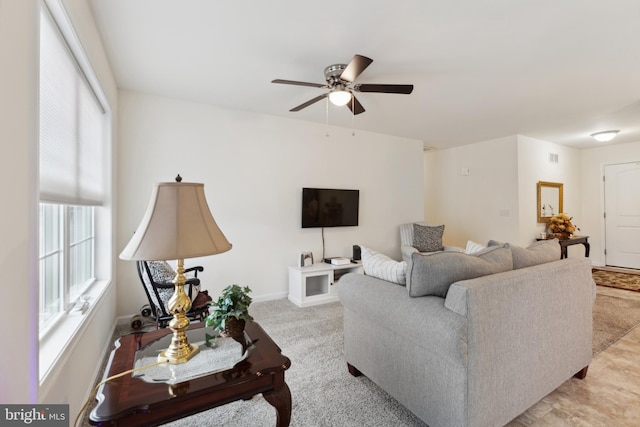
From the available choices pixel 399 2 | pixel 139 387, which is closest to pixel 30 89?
pixel 139 387

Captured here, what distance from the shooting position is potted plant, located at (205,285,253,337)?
4.61 feet

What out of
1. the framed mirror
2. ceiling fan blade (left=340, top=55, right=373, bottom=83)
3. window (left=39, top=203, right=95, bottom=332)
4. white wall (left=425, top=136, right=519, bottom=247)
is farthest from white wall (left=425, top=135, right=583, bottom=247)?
window (left=39, top=203, right=95, bottom=332)

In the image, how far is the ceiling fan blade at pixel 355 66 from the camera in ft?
6.90

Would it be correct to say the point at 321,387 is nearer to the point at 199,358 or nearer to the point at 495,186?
the point at 199,358

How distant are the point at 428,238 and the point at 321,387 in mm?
3532

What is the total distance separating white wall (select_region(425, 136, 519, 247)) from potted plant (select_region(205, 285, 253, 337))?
16.9ft

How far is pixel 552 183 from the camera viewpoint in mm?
5602

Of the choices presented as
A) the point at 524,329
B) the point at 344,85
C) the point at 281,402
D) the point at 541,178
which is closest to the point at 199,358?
the point at 281,402

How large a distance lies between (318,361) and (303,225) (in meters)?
2.12

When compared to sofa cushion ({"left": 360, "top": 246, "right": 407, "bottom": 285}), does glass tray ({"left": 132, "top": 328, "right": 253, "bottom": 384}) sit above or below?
below

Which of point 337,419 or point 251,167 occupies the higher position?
point 251,167

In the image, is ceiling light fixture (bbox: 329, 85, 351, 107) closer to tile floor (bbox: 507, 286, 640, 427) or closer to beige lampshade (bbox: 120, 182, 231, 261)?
beige lampshade (bbox: 120, 182, 231, 261)

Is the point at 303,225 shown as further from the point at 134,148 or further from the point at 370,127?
the point at 134,148

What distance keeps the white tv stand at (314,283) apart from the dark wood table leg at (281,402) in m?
2.54
